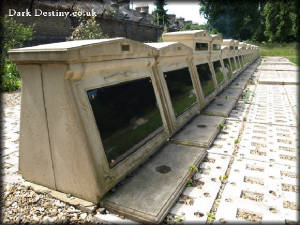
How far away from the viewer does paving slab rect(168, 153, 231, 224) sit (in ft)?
8.50

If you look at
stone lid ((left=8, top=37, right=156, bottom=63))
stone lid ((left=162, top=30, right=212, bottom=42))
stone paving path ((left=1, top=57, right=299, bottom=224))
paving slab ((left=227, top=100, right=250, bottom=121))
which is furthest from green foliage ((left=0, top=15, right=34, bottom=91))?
paving slab ((left=227, top=100, right=250, bottom=121))

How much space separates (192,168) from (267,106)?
5276 millimetres

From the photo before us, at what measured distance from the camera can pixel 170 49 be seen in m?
5.06

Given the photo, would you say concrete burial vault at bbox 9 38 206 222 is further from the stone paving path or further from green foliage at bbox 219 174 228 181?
green foliage at bbox 219 174 228 181

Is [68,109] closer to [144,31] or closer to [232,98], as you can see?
[232,98]

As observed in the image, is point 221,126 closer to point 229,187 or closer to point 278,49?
point 229,187

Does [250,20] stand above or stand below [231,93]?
above

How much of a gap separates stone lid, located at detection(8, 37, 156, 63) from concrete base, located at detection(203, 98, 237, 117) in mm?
3785

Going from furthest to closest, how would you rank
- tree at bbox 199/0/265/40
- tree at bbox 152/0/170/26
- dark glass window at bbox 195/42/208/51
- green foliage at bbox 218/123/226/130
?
tree at bbox 199/0/265/40 < tree at bbox 152/0/170/26 < dark glass window at bbox 195/42/208/51 < green foliage at bbox 218/123/226/130

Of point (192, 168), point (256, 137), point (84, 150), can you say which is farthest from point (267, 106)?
point (84, 150)

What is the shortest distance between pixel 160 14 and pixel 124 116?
4515cm

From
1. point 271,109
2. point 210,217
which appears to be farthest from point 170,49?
point 271,109

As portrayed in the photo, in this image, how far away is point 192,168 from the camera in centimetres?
343

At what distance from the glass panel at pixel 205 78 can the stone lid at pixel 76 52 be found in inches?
166
